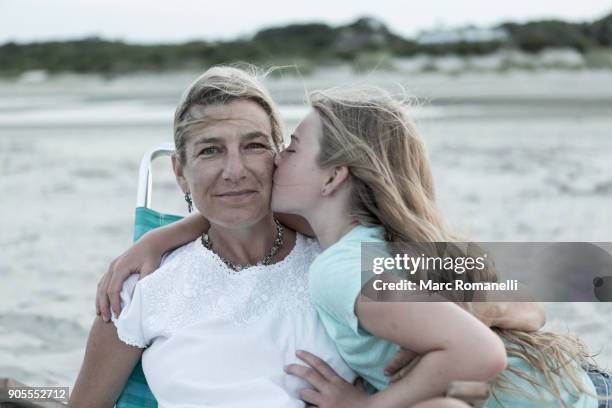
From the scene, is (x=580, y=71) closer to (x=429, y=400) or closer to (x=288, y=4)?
(x=288, y=4)

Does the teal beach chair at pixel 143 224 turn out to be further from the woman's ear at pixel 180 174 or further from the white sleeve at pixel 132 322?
the woman's ear at pixel 180 174

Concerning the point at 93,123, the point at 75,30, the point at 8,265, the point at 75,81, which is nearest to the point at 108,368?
the point at 8,265

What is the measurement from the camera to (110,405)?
2.62 metres

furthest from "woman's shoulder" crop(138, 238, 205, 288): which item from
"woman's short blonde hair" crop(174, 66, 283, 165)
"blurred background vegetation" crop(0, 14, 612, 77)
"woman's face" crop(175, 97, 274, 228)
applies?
"blurred background vegetation" crop(0, 14, 612, 77)

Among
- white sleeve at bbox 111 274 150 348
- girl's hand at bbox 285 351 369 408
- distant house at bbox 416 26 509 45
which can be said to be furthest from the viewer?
distant house at bbox 416 26 509 45

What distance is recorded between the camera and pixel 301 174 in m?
2.37

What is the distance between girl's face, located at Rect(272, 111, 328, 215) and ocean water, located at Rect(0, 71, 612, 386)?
1.27 ft

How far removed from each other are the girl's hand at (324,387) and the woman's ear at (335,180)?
0.46m

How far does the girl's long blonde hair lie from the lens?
2.29m

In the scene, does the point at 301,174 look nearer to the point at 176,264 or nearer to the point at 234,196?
the point at 234,196

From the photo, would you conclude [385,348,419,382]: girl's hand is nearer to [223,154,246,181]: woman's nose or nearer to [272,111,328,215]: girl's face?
[272,111,328,215]: girl's face

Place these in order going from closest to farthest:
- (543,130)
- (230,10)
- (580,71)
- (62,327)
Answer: (62,327) → (543,130) → (580,71) → (230,10)

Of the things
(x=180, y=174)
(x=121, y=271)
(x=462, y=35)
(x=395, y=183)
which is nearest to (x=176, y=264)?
(x=121, y=271)

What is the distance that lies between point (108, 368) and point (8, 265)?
5.12 m
